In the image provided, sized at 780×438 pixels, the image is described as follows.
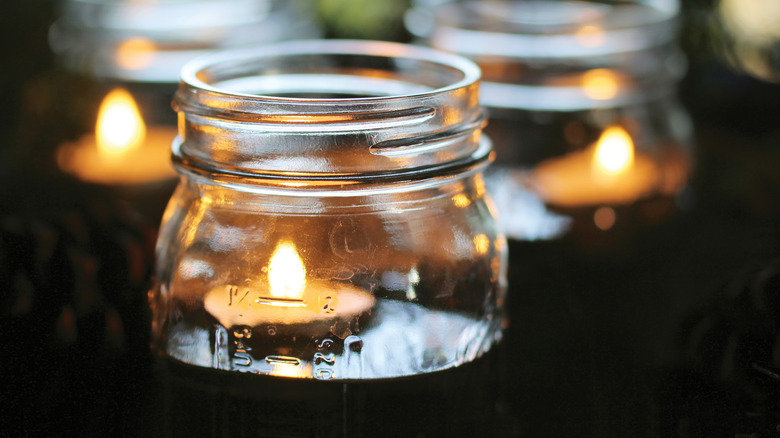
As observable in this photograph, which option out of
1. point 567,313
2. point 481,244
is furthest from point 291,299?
point 567,313

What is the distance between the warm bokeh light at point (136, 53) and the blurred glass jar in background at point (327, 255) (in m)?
0.40

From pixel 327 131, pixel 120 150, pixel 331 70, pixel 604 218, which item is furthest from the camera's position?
pixel 120 150

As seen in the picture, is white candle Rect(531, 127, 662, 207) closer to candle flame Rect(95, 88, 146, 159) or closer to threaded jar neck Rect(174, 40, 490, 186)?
threaded jar neck Rect(174, 40, 490, 186)

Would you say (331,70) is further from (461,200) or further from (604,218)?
(604,218)

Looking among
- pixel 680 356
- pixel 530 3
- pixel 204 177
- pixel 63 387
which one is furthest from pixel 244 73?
pixel 530 3

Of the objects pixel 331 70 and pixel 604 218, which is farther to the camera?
pixel 604 218

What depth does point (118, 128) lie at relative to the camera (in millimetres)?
826

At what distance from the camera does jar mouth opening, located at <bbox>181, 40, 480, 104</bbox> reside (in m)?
0.53

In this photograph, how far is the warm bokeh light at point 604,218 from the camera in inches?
27.8

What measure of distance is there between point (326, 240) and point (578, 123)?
0.38 m

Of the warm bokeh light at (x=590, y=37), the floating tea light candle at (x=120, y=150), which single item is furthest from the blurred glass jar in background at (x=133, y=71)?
the warm bokeh light at (x=590, y=37)

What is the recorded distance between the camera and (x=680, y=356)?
1.73 feet

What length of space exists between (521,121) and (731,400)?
34cm

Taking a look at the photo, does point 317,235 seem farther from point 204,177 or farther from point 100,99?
point 100,99
